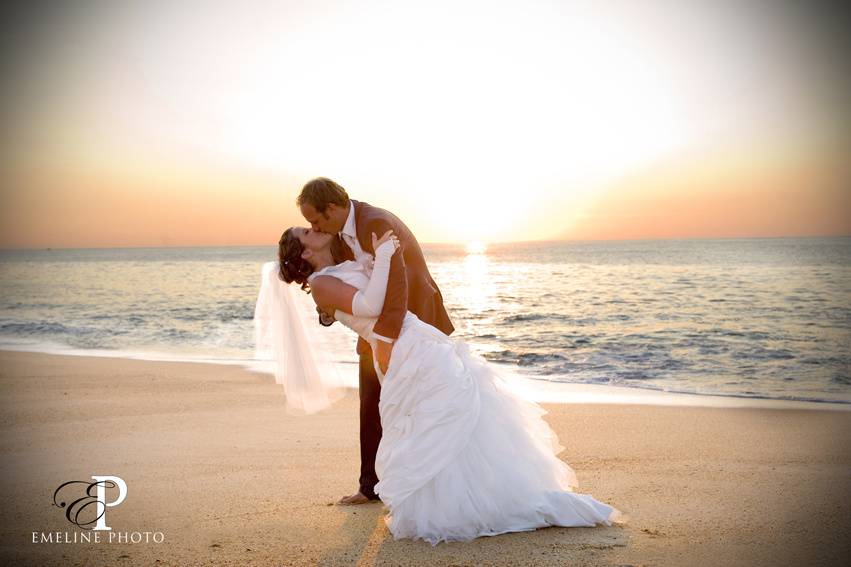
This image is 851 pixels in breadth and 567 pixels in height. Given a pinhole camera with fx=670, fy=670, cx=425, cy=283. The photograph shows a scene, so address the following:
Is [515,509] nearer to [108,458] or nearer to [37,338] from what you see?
[108,458]

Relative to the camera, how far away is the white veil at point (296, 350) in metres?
4.76

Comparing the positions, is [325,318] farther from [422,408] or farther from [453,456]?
[453,456]

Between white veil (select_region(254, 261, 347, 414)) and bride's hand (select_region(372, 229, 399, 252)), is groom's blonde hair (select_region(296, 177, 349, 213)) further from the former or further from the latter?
white veil (select_region(254, 261, 347, 414))

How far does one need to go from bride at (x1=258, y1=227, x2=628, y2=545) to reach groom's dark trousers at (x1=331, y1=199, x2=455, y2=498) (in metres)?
0.09

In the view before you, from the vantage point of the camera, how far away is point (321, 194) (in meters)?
3.87

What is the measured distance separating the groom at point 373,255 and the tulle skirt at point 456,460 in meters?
0.18

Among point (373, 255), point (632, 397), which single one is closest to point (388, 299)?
point (373, 255)

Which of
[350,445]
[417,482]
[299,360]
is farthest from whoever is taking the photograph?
[350,445]

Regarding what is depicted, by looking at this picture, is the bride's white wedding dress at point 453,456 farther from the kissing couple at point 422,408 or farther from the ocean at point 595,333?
the ocean at point 595,333

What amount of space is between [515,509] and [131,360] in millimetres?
9599

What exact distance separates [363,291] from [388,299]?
0.15 metres

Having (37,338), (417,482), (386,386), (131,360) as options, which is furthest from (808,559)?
(37,338)

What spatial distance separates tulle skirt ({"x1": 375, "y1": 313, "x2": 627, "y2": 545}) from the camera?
3.75m

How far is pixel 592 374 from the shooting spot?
424 inches
